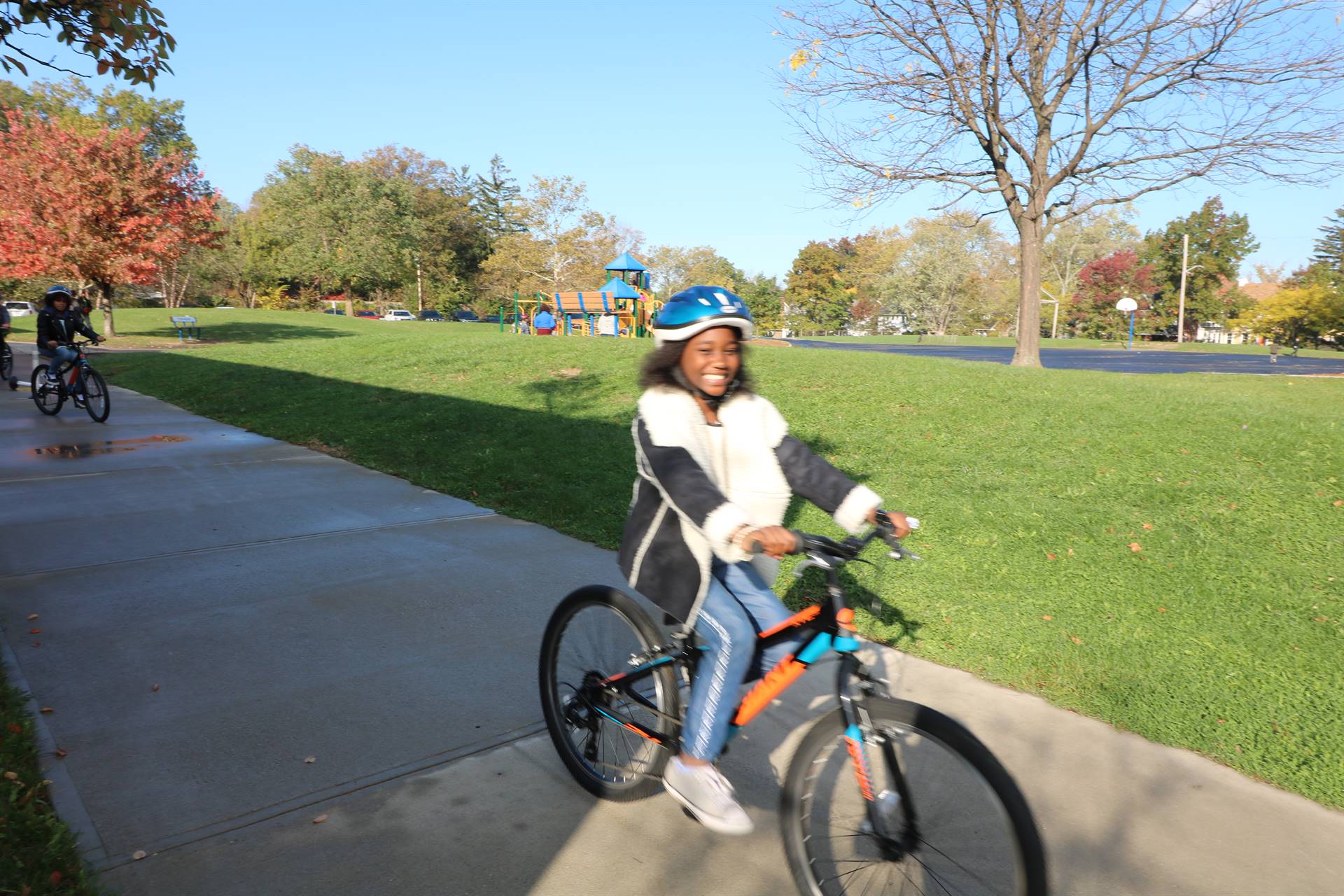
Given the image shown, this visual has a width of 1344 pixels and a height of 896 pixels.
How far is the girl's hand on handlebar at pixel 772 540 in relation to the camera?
7.42 feet

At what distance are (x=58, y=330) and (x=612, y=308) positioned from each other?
2144 cm

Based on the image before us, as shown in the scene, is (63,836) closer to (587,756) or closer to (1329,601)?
(587,756)

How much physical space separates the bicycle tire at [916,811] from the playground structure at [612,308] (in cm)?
2847

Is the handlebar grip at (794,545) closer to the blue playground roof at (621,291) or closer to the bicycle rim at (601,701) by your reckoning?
the bicycle rim at (601,701)

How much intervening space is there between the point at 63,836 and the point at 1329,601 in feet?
19.0

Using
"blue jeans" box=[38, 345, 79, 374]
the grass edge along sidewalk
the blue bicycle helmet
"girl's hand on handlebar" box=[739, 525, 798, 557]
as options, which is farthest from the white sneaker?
"blue jeans" box=[38, 345, 79, 374]

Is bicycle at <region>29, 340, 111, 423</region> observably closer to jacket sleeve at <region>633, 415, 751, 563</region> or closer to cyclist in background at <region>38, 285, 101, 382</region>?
cyclist in background at <region>38, 285, 101, 382</region>

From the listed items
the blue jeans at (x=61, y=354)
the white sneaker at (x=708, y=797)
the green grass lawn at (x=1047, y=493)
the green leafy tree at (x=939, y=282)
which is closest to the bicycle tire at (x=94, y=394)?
the blue jeans at (x=61, y=354)

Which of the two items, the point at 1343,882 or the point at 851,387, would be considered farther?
the point at 851,387

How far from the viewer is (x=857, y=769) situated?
2287 millimetres

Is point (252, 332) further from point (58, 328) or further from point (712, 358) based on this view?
point (712, 358)

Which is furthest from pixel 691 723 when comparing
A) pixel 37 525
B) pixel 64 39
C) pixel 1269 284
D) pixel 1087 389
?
pixel 1269 284

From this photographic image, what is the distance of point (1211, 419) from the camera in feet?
30.7

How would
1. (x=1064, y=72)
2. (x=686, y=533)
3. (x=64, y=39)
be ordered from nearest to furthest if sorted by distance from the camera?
(x=686, y=533) → (x=64, y=39) → (x=1064, y=72)
